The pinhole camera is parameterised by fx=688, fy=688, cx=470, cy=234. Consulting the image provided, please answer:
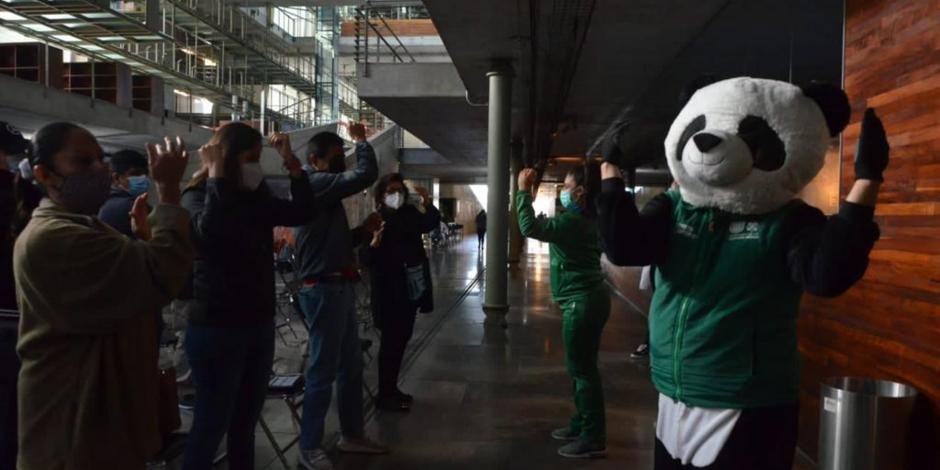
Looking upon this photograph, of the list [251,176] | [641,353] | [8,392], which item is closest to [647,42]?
[641,353]

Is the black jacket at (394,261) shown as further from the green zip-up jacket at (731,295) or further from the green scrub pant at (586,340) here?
the green zip-up jacket at (731,295)

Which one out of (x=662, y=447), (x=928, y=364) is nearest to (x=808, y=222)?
(x=662, y=447)

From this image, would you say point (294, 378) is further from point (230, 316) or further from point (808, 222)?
point (808, 222)

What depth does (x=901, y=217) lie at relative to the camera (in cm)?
331

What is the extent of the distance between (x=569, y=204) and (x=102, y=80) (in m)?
14.1

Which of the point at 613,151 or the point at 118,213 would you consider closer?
the point at 613,151

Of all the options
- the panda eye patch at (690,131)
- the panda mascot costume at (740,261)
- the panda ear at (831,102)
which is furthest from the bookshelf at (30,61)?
the panda ear at (831,102)

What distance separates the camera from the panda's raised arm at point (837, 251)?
1655 mm

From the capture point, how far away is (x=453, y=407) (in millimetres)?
5430

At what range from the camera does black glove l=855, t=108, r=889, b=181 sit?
Result: 1673 millimetres

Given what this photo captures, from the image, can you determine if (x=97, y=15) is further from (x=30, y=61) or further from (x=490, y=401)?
(x=490, y=401)

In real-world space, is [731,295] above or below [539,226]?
below

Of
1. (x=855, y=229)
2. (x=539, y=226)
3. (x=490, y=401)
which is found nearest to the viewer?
(x=855, y=229)

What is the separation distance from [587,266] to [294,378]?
1.86m
